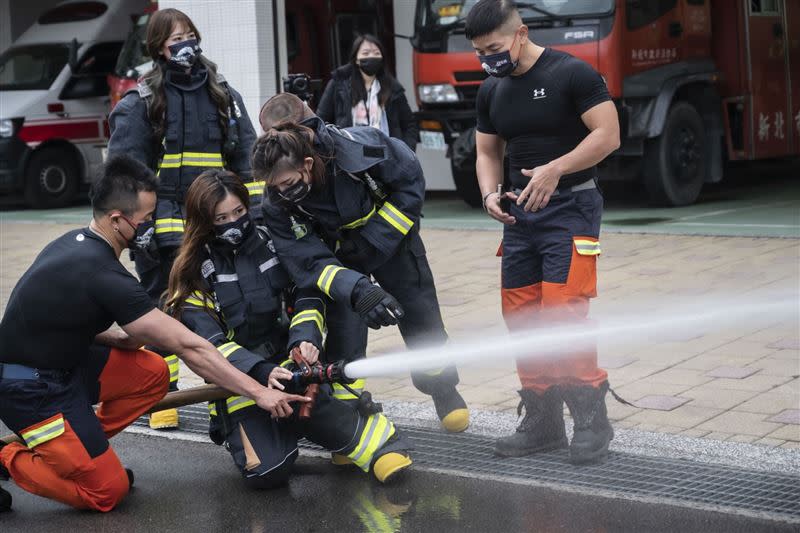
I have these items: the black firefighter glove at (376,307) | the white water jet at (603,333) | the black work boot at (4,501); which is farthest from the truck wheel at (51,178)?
the black firefighter glove at (376,307)

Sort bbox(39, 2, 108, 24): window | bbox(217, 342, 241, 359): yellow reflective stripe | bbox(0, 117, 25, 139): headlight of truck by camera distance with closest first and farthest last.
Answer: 1. bbox(217, 342, 241, 359): yellow reflective stripe
2. bbox(0, 117, 25, 139): headlight of truck
3. bbox(39, 2, 108, 24): window

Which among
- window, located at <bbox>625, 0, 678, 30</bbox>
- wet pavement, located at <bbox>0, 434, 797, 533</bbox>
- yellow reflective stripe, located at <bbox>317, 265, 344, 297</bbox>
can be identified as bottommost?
wet pavement, located at <bbox>0, 434, 797, 533</bbox>

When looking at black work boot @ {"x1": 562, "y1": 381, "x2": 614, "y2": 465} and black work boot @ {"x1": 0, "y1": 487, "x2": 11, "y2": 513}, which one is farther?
black work boot @ {"x1": 562, "y1": 381, "x2": 614, "y2": 465}

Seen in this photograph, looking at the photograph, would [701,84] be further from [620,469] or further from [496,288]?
[620,469]

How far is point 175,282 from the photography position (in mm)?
4984

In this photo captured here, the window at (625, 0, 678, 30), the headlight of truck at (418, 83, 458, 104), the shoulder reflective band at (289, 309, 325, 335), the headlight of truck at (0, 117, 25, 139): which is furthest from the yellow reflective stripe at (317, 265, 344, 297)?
the headlight of truck at (0, 117, 25, 139)

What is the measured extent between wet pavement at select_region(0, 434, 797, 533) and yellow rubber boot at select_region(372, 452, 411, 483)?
0.05 m

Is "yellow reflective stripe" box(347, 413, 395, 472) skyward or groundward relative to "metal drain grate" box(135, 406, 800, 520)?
skyward

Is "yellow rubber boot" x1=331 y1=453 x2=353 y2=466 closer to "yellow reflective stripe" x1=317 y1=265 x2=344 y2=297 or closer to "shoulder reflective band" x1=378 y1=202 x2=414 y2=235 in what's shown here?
"yellow reflective stripe" x1=317 y1=265 x2=344 y2=297

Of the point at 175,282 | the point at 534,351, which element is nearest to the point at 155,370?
the point at 175,282

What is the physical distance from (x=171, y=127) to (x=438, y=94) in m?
6.33

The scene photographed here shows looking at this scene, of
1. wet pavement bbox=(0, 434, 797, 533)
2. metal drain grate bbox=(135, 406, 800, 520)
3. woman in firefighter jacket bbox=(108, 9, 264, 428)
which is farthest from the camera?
woman in firefighter jacket bbox=(108, 9, 264, 428)

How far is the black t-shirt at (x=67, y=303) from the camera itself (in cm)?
450

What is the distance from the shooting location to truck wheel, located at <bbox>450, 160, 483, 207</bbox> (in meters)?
12.7
